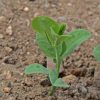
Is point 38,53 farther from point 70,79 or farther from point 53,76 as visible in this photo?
point 53,76

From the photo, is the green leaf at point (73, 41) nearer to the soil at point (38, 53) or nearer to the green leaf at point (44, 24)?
the green leaf at point (44, 24)

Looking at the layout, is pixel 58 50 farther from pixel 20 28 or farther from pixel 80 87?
pixel 20 28

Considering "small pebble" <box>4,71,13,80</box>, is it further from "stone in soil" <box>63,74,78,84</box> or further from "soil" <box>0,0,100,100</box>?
"stone in soil" <box>63,74,78,84</box>

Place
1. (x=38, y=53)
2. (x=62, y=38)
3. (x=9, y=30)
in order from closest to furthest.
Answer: (x=62, y=38), (x=38, y=53), (x=9, y=30)

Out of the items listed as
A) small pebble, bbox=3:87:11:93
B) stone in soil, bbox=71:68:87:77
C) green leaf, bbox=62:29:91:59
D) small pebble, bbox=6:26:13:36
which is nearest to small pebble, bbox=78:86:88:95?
stone in soil, bbox=71:68:87:77

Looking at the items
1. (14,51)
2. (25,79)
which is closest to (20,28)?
(14,51)

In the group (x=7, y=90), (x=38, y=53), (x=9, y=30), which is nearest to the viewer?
(x=7, y=90)

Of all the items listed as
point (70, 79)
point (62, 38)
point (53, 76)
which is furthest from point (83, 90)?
point (62, 38)
